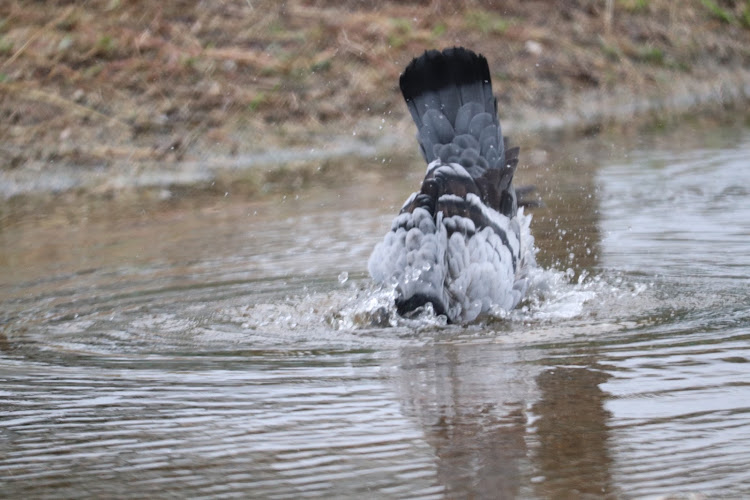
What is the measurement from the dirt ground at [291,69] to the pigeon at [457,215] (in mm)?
4511

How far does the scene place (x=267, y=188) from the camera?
351 inches

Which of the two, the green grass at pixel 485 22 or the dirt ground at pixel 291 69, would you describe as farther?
the green grass at pixel 485 22

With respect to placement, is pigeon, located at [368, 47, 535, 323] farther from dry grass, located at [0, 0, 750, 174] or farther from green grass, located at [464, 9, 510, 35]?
green grass, located at [464, 9, 510, 35]

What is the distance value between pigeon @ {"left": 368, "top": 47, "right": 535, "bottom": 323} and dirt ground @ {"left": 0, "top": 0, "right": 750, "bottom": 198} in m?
4.51

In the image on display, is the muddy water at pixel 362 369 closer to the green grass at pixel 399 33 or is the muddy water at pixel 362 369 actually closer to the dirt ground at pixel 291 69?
the dirt ground at pixel 291 69

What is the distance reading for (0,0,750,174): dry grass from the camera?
34.6 ft

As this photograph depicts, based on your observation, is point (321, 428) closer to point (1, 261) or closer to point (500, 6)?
point (1, 261)

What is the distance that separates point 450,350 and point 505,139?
1.83 m

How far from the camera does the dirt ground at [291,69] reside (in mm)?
10484

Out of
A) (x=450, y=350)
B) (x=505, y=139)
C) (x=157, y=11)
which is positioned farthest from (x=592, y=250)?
(x=157, y=11)

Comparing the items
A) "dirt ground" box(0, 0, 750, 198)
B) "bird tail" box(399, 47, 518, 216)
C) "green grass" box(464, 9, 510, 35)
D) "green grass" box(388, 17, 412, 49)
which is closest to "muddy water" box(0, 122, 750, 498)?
"bird tail" box(399, 47, 518, 216)

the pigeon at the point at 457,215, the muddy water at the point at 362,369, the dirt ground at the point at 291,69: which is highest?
the dirt ground at the point at 291,69

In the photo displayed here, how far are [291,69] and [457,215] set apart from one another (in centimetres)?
702

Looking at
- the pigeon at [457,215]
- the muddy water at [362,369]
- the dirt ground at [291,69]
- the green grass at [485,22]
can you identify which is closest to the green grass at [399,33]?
the dirt ground at [291,69]
